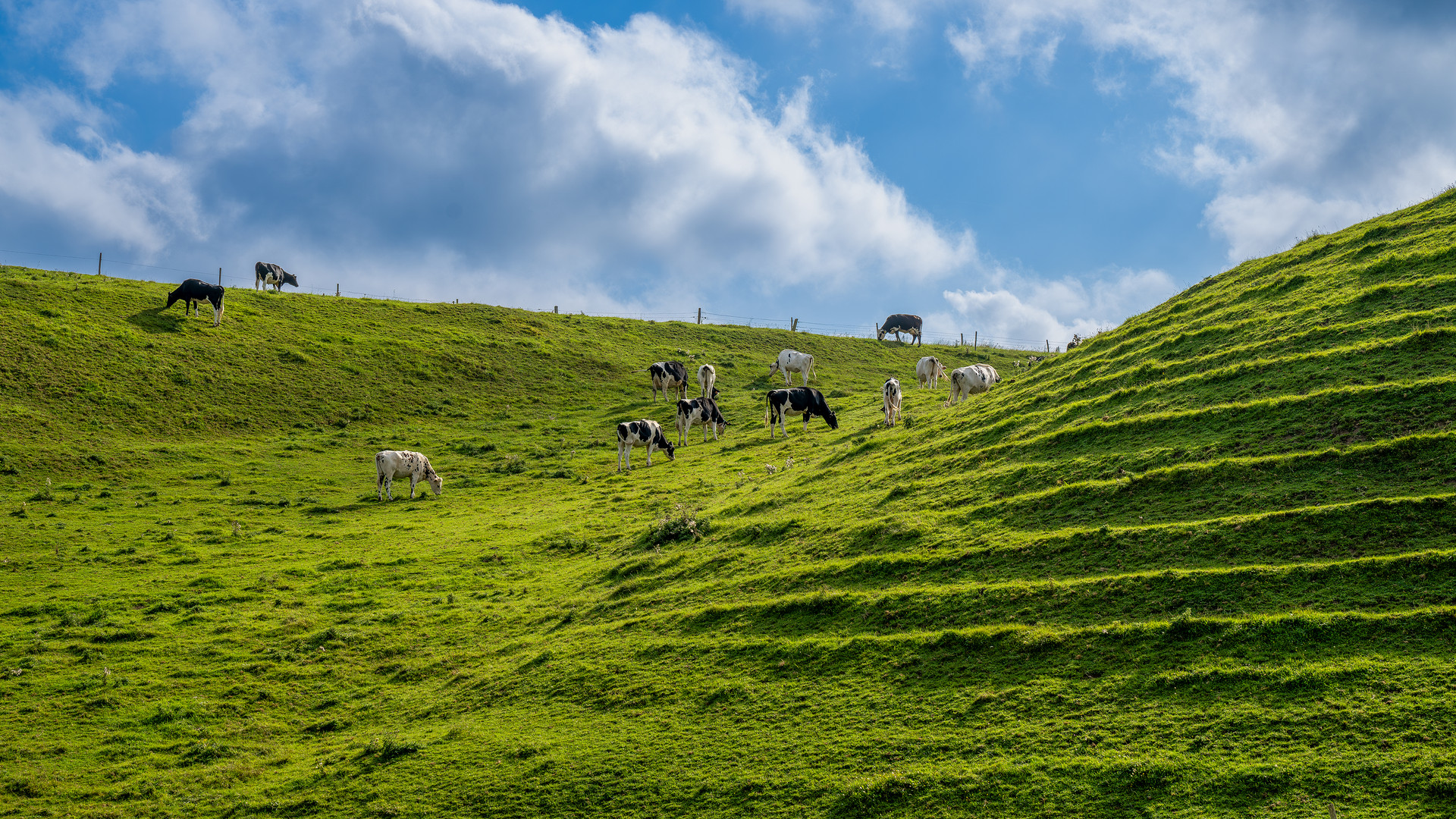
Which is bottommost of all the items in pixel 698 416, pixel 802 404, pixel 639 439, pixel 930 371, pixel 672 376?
pixel 639 439

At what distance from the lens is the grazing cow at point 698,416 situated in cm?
3559

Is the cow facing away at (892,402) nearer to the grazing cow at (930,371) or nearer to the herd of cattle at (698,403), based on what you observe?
the herd of cattle at (698,403)

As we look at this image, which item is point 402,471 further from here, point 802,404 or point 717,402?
point 717,402

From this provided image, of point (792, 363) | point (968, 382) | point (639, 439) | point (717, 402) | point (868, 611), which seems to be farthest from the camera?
point (792, 363)

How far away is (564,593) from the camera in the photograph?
18.9 m

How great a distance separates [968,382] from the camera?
99.7 feet

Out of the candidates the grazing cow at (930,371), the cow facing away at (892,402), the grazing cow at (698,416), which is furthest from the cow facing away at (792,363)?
the cow facing away at (892,402)

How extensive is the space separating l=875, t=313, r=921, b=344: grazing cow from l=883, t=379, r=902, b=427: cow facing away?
4073cm

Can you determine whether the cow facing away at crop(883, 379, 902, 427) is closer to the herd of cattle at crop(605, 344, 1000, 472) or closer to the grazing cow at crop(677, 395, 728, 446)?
the herd of cattle at crop(605, 344, 1000, 472)

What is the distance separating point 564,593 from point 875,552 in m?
7.49

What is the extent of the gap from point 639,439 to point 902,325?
139 feet

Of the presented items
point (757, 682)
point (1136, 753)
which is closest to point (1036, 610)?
point (1136, 753)

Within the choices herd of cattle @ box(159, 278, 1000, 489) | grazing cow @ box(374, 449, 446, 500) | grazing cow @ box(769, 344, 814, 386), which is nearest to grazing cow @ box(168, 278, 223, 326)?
herd of cattle @ box(159, 278, 1000, 489)

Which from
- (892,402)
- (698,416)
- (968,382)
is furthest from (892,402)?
(698,416)
